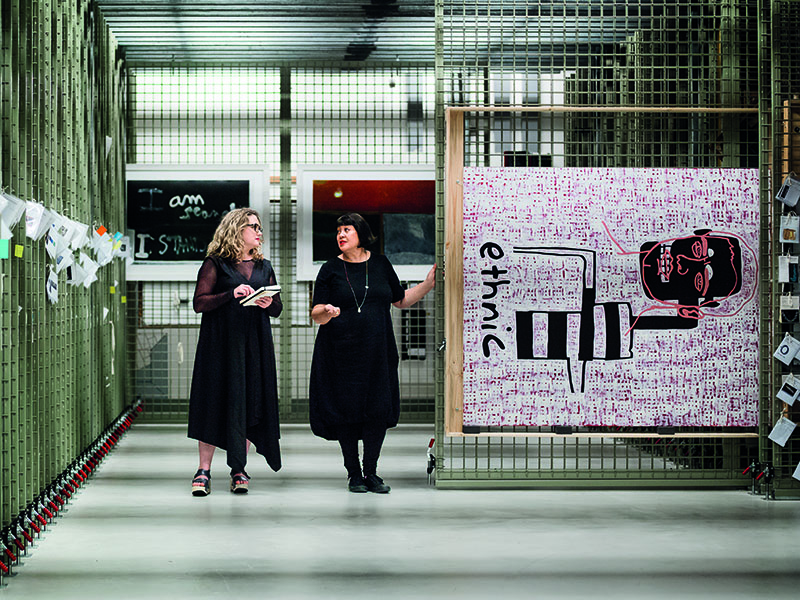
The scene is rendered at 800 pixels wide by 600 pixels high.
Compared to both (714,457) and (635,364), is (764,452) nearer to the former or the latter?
(714,457)

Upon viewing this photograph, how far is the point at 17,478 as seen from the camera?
428cm

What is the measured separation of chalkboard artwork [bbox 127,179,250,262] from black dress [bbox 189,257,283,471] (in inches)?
127

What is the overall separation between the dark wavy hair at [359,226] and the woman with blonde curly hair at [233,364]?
503 mm

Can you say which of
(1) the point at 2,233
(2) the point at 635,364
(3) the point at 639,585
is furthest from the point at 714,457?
(1) the point at 2,233

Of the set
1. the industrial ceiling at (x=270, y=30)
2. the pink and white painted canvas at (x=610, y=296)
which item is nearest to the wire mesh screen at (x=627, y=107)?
the pink and white painted canvas at (x=610, y=296)

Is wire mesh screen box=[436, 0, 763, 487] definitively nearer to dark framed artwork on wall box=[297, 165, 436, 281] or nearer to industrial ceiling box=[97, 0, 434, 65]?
industrial ceiling box=[97, 0, 434, 65]

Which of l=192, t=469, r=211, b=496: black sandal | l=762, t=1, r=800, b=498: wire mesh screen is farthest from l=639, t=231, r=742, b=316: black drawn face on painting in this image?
l=192, t=469, r=211, b=496: black sandal

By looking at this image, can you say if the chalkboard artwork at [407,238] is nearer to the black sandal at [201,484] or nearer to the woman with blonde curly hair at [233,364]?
the woman with blonde curly hair at [233,364]

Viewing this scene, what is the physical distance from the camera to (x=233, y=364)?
573 cm

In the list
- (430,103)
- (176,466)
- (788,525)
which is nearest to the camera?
(788,525)

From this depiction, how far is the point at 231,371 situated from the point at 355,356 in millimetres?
673

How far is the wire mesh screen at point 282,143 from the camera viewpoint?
8.98 metres

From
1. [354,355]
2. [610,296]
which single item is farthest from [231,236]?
[610,296]

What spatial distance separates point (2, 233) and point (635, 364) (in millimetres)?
3453
